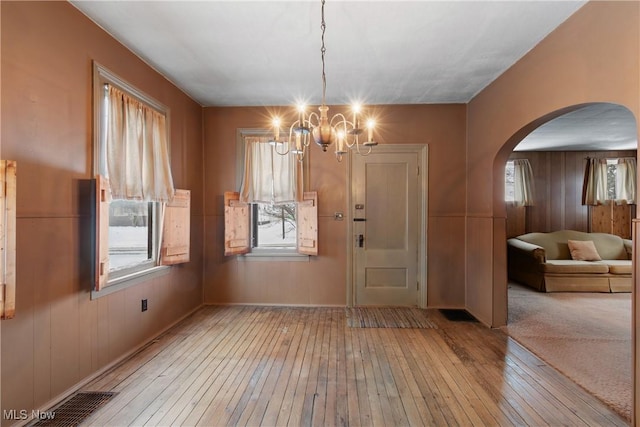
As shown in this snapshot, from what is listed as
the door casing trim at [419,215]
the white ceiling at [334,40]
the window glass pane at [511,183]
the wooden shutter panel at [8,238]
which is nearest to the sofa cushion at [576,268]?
the window glass pane at [511,183]

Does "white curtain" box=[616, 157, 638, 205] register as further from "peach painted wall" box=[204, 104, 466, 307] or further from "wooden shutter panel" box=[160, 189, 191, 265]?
"wooden shutter panel" box=[160, 189, 191, 265]

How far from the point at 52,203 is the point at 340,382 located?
97.1 inches

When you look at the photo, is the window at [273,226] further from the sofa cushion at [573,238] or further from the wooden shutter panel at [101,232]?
the sofa cushion at [573,238]

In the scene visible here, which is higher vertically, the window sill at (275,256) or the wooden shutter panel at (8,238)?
the wooden shutter panel at (8,238)

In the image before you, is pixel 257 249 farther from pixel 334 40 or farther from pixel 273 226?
pixel 334 40

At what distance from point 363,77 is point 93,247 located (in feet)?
10.0

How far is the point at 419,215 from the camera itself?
4168mm

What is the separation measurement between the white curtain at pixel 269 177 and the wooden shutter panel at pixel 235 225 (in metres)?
0.13

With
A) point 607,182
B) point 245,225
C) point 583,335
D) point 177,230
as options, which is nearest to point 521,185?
point 607,182

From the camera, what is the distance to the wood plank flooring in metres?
1.96

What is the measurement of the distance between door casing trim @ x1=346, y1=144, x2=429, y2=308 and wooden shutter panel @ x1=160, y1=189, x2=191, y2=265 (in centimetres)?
209

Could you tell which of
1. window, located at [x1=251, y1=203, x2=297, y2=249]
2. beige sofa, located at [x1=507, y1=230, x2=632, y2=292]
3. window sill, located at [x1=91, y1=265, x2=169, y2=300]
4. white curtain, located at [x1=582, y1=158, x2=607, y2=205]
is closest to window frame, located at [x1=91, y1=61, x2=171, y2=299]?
window sill, located at [x1=91, y1=265, x2=169, y2=300]

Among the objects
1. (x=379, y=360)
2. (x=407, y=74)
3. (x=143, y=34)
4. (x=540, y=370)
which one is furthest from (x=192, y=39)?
(x=540, y=370)

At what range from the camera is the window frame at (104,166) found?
2385 mm
